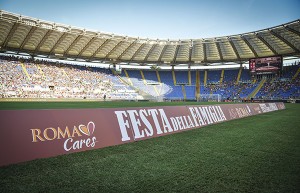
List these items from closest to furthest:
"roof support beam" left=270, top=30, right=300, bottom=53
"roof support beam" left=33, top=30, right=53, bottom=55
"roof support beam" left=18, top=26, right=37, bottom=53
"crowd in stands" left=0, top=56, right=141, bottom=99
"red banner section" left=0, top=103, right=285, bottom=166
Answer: "red banner section" left=0, top=103, right=285, bottom=166 → "roof support beam" left=18, top=26, right=37, bottom=53 → "roof support beam" left=270, top=30, right=300, bottom=53 → "crowd in stands" left=0, top=56, right=141, bottom=99 → "roof support beam" left=33, top=30, right=53, bottom=55

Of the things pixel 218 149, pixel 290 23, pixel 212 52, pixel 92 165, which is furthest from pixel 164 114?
pixel 212 52

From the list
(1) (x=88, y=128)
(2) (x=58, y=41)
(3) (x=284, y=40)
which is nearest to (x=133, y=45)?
(2) (x=58, y=41)

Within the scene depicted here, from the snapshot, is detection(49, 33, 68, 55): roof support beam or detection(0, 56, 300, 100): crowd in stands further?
detection(49, 33, 68, 55): roof support beam

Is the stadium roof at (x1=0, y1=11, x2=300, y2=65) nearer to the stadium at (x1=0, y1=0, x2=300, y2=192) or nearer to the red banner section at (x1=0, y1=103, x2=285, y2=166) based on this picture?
the stadium at (x1=0, y1=0, x2=300, y2=192)

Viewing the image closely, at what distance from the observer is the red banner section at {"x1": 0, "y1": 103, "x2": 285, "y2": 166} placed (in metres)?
3.89

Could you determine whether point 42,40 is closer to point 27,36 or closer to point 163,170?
point 27,36

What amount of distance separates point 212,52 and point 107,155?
4548cm

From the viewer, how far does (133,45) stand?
43.7 m

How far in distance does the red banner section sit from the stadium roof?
30.7 m

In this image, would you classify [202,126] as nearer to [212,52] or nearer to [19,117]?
[19,117]

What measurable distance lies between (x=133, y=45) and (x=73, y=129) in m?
40.7

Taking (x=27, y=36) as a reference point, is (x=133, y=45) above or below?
below

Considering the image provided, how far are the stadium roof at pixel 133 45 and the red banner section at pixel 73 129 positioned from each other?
A: 30671mm

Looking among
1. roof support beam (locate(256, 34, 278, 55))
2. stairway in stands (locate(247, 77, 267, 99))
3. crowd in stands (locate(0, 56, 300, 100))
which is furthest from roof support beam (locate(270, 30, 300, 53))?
stairway in stands (locate(247, 77, 267, 99))
